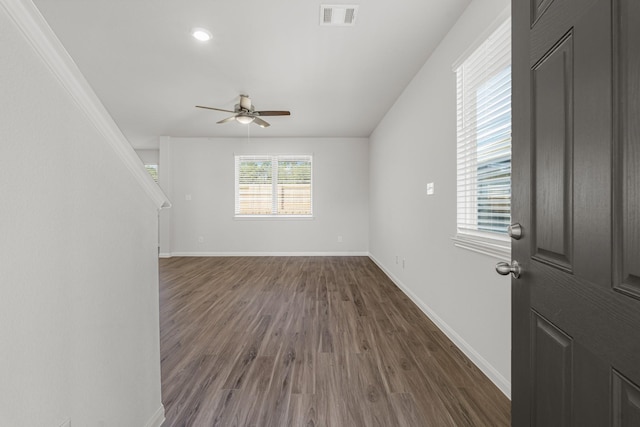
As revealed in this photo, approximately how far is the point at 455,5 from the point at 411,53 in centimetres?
65

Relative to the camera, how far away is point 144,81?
3.37 m

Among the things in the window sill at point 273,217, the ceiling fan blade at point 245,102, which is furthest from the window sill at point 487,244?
the window sill at point 273,217

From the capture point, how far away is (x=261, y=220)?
619 cm

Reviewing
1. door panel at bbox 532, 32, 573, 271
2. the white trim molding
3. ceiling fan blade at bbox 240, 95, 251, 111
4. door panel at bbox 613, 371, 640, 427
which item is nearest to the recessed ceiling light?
ceiling fan blade at bbox 240, 95, 251, 111

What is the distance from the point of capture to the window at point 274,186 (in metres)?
6.21

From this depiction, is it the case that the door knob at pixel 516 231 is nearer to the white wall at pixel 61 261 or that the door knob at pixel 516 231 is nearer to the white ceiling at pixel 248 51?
the white wall at pixel 61 261

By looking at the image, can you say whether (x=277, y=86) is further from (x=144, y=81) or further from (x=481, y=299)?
(x=481, y=299)

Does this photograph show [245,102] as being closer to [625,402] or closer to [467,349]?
[467,349]

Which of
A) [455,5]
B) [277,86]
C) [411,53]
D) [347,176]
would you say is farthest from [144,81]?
[347,176]

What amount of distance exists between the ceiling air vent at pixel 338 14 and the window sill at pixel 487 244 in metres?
1.93

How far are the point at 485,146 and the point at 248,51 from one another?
2.31m

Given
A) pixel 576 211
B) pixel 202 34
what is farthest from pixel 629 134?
pixel 202 34

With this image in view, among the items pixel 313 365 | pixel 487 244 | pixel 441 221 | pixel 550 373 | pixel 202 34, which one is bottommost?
pixel 313 365

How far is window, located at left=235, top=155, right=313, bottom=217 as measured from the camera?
20.4 ft
